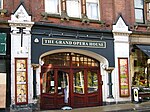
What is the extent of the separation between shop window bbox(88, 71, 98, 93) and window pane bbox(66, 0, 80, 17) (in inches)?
149

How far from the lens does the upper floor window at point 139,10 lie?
21000 millimetres

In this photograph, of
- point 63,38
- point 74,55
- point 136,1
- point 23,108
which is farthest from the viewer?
point 136,1

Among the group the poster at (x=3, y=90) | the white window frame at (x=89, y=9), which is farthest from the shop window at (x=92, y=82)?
the poster at (x=3, y=90)

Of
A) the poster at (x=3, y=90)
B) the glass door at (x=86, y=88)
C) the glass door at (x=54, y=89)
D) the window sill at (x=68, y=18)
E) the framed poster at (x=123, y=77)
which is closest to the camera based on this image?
the poster at (x=3, y=90)

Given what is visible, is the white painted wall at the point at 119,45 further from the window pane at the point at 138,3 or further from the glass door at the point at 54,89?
the glass door at the point at 54,89

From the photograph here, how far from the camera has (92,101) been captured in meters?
19.2

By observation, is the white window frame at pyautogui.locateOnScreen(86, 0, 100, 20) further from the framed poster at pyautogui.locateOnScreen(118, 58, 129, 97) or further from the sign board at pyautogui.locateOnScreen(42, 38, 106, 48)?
the framed poster at pyautogui.locateOnScreen(118, 58, 129, 97)

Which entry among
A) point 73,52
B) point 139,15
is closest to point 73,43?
point 73,52

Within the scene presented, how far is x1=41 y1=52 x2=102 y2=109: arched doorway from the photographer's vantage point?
17734mm

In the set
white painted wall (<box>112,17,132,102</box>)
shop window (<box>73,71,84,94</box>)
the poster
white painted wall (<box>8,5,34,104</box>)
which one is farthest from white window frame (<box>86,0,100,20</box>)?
the poster

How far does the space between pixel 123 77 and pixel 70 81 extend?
3453 millimetres

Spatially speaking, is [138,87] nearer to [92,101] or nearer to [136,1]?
[92,101]

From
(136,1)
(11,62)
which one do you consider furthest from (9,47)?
(136,1)

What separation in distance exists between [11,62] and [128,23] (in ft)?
27.4
